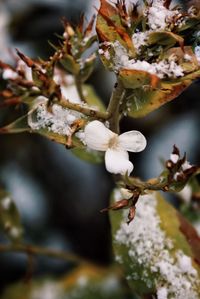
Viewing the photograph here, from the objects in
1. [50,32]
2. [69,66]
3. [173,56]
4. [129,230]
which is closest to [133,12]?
[173,56]

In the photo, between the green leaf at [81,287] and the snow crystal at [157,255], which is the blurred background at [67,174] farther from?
the snow crystal at [157,255]

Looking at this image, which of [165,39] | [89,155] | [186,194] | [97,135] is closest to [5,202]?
[89,155]

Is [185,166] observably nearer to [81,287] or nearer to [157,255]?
[157,255]

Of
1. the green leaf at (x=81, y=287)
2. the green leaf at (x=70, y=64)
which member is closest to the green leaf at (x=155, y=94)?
the green leaf at (x=70, y=64)

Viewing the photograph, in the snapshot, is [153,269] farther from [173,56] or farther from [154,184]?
[173,56]

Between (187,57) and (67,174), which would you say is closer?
(187,57)

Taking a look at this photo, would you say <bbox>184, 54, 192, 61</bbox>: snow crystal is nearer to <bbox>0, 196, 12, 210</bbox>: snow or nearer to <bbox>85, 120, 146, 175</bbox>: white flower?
<bbox>85, 120, 146, 175</bbox>: white flower
